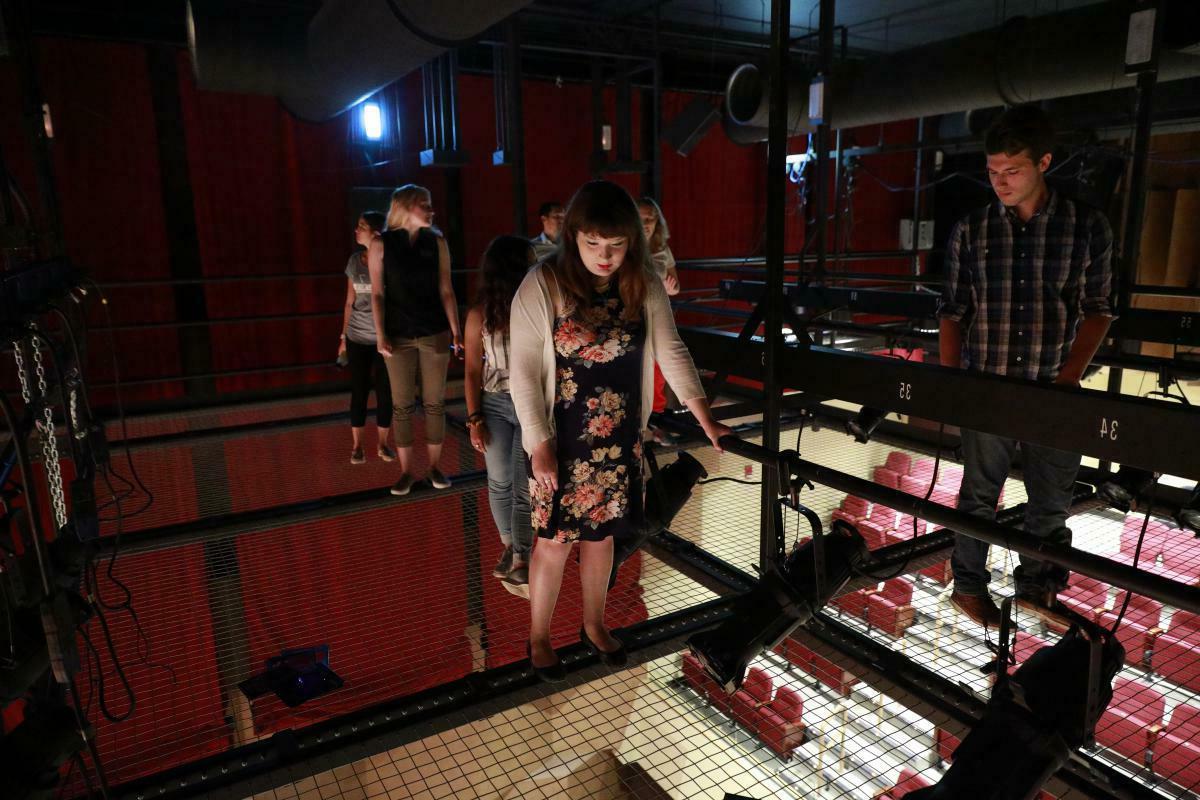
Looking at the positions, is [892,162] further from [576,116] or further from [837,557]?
[837,557]

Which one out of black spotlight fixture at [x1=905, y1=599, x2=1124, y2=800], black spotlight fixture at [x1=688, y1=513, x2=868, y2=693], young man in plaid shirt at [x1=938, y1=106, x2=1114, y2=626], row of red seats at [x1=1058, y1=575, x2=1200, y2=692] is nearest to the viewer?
black spotlight fixture at [x1=905, y1=599, x2=1124, y2=800]

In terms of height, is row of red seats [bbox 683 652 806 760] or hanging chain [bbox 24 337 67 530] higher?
hanging chain [bbox 24 337 67 530]

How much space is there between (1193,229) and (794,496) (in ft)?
24.9

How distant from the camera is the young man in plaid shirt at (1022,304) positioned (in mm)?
1930

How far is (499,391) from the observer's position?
2.51 meters

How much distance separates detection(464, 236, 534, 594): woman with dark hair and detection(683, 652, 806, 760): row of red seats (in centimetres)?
74

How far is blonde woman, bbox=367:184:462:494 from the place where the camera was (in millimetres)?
3338

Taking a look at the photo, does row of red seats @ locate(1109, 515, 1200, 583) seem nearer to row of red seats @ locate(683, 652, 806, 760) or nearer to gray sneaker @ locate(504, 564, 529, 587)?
row of red seats @ locate(683, 652, 806, 760)

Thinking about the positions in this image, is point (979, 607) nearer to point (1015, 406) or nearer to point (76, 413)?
A: point (1015, 406)


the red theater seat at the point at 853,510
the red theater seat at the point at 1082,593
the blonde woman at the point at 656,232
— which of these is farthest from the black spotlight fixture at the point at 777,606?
the red theater seat at the point at 853,510

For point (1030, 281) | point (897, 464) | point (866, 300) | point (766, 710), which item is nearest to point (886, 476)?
point (897, 464)

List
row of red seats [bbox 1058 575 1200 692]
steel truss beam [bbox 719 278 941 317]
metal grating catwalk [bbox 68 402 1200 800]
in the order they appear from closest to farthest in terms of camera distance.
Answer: metal grating catwalk [bbox 68 402 1200 800]
steel truss beam [bbox 719 278 941 317]
row of red seats [bbox 1058 575 1200 692]

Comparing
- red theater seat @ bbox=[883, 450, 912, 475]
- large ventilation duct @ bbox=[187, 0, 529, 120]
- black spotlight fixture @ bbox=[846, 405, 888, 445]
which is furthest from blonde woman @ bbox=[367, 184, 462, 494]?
red theater seat @ bbox=[883, 450, 912, 475]

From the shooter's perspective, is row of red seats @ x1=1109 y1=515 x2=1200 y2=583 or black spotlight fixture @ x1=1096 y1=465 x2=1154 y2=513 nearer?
black spotlight fixture @ x1=1096 y1=465 x2=1154 y2=513
